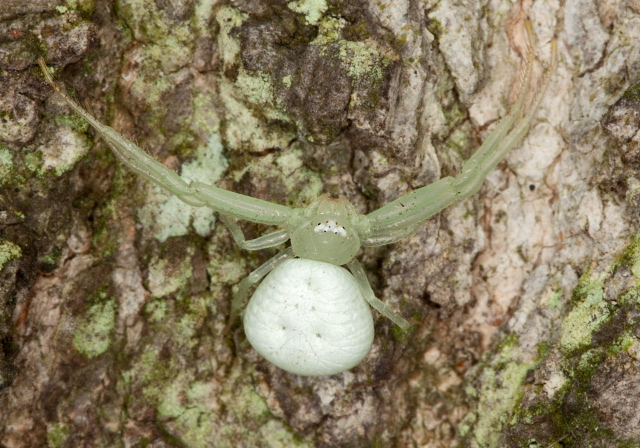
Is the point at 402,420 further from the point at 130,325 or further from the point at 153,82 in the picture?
the point at 153,82

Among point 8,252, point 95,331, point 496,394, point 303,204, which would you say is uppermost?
point 303,204

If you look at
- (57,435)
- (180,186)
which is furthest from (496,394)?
(57,435)

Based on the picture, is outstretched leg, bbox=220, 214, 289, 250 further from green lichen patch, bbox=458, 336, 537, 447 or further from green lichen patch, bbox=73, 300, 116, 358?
green lichen patch, bbox=458, 336, 537, 447

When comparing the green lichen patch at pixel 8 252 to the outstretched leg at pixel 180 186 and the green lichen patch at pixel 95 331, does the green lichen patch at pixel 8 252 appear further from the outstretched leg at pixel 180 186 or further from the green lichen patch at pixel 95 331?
the outstretched leg at pixel 180 186

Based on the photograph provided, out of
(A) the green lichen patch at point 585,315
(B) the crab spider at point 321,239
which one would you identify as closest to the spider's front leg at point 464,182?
(B) the crab spider at point 321,239

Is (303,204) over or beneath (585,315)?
beneath

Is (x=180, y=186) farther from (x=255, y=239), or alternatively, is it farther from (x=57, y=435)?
(x=57, y=435)

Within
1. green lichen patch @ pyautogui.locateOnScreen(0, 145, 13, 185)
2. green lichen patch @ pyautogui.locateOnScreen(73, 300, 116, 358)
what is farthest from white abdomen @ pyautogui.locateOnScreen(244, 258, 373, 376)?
green lichen patch @ pyautogui.locateOnScreen(0, 145, 13, 185)
